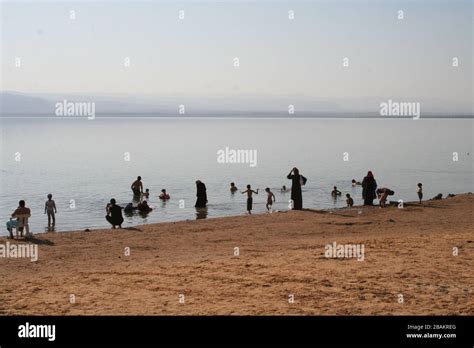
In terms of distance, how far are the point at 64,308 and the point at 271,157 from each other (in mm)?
71776

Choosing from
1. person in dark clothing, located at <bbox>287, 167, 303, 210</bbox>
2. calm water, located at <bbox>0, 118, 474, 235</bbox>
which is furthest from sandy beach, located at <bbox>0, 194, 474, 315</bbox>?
calm water, located at <bbox>0, 118, 474, 235</bbox>

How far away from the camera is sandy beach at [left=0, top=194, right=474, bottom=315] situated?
40.9ft

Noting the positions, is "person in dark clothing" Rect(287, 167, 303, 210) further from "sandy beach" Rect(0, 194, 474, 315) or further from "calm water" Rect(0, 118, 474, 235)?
"calm water" Rect(0, 118, 474, 235)

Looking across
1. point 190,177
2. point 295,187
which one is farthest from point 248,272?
point 190,177

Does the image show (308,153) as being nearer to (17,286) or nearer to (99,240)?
(99,240)

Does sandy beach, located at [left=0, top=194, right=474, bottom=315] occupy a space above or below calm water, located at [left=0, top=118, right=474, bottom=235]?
below

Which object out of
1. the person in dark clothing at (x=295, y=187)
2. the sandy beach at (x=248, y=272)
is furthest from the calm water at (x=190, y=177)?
the sandy beach at (x=248, y=272)

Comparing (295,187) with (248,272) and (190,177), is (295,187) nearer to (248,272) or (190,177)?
(248,272)

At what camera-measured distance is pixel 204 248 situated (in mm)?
19156

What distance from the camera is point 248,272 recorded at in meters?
15.2

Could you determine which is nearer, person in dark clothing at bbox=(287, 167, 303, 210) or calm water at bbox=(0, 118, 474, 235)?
person in dark clothing at bbox=(287, 167, 303, 210)

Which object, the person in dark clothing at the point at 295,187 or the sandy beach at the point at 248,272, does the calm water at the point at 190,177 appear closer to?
the person in dark clothing at the point at 295,187

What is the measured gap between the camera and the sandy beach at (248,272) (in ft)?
40.9
